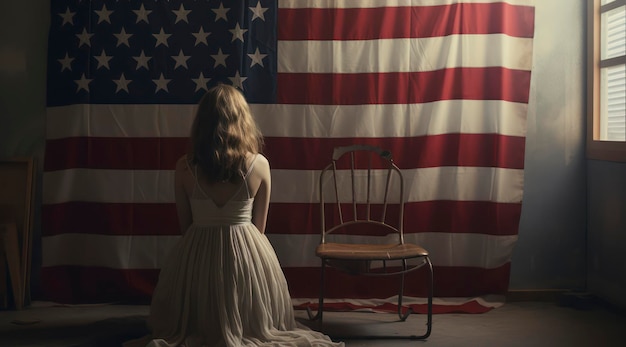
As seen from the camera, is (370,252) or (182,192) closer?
(182,192)

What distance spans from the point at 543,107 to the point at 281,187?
172cm

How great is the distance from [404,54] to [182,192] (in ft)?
5.48

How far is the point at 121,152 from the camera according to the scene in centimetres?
414

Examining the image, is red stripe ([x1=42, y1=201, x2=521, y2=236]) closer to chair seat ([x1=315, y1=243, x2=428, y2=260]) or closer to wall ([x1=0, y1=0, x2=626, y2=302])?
wall ([x1=0, y1=0, x2=626, y2=302])

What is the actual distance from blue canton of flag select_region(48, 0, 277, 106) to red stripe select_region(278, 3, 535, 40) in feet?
0.62

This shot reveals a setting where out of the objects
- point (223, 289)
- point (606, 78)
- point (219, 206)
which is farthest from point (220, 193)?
point (606, 78)

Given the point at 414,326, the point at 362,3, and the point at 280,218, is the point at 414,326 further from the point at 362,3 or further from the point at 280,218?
the point at 362,3

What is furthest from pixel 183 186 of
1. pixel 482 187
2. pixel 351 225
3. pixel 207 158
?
pixel 482 187

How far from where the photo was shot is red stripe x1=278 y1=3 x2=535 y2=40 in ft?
13.3

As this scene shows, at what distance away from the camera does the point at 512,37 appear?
4.08 meters

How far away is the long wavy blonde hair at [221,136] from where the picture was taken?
3043 mm

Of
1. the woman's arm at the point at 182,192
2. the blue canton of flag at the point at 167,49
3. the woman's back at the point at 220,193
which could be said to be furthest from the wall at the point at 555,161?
the woman's arm at the point at 182,192

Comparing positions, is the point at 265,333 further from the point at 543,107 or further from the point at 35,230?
the point at 543,107

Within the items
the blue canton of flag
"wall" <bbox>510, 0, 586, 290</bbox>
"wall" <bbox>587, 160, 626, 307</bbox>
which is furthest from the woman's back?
"wall" <bbox>587, 160, 626, 307</bbox>
